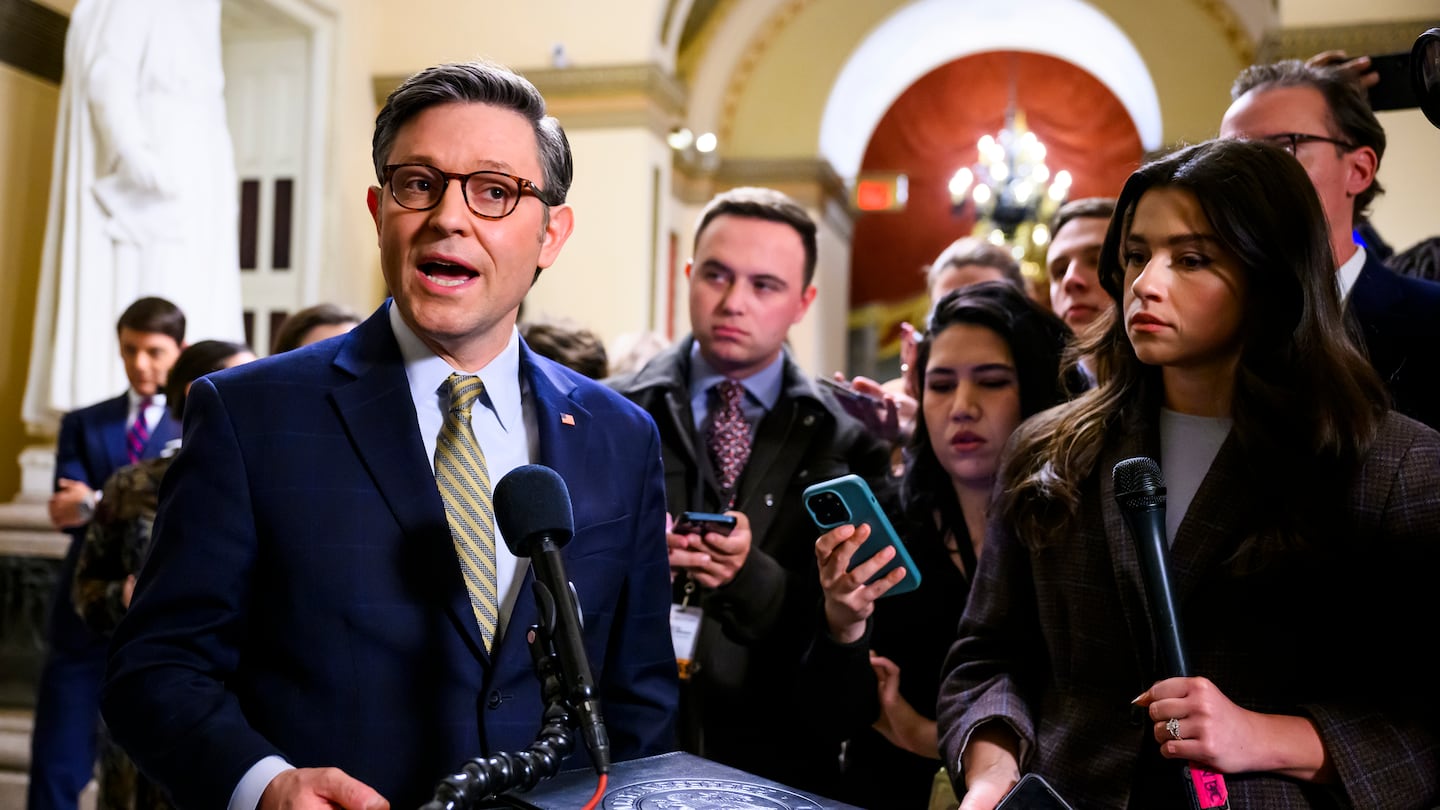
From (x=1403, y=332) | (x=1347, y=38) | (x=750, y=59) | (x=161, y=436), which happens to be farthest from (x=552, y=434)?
(x=750, y=59)

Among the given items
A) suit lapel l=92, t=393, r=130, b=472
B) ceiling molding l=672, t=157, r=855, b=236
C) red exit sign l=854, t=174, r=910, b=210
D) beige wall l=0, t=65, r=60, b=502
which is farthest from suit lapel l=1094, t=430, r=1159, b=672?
red exit sign l=854, t=174, r=910, b=210

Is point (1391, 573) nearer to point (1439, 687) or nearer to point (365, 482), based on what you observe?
point (1439, 687)

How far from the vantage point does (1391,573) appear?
162 centimetres

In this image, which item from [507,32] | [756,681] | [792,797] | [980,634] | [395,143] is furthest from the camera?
[507,32]

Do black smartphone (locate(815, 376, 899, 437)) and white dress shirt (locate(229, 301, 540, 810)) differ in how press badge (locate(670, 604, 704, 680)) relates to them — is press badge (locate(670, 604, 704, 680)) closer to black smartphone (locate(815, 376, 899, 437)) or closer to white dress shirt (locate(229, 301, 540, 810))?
black smartphone (locate(815, 376, 899, 437))

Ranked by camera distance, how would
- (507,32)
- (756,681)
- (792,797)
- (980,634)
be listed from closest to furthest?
1. (792,797)
2. (980,634)
3. (756,681)
4. (507,32)

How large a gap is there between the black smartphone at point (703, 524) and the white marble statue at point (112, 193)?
523 cm

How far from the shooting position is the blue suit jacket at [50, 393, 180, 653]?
4.36m

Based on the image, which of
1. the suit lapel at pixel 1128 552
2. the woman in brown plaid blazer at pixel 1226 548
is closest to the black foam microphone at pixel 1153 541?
the woman in brown plaid blazer at pixel 1226 548

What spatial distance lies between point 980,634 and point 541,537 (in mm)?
927

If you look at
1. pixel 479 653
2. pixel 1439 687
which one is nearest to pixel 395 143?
pixel 479 653

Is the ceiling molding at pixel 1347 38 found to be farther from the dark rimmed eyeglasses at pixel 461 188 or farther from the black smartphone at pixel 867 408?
the dark rimmed eyeglasses at pixel 461 188

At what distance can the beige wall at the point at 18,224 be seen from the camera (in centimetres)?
694

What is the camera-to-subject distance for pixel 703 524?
7.50ft
